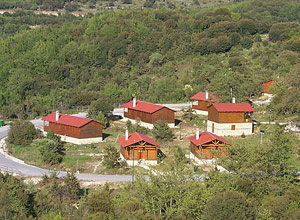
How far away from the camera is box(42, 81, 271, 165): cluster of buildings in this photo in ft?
128

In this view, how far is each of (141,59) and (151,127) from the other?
109 ft

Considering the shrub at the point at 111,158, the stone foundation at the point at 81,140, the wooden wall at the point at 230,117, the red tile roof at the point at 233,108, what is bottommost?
the stone foundation at the point at 81,140

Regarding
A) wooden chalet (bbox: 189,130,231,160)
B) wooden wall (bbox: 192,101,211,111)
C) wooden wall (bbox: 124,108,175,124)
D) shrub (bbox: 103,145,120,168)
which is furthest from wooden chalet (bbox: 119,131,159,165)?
wooden wall (bbox: 192,101,211,111)

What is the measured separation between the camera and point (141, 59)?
82.9 m

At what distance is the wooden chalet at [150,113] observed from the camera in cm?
5131

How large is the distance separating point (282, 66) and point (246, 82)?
9.61 m

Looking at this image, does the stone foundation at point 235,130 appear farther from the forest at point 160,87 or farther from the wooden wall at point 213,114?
the forest at point 160,87

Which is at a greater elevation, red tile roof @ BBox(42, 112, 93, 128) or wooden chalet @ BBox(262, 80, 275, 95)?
wooden chalet @ BBox(262, 80, 275, 95)

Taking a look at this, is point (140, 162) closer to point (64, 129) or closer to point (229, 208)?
point (64, 129)

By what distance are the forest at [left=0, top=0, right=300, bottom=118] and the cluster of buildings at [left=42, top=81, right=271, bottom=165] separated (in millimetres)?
8338

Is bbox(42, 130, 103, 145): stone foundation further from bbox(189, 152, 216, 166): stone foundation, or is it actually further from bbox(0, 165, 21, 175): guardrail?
bbox(189, 152, 216, 166): stone foundation

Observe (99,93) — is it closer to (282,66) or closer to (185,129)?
(185,129)

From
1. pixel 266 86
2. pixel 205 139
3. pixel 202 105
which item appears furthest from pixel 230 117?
pixel 266 86

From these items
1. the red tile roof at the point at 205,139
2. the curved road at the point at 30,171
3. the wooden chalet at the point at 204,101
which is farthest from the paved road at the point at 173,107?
the red tile roof at the point at 205,139
